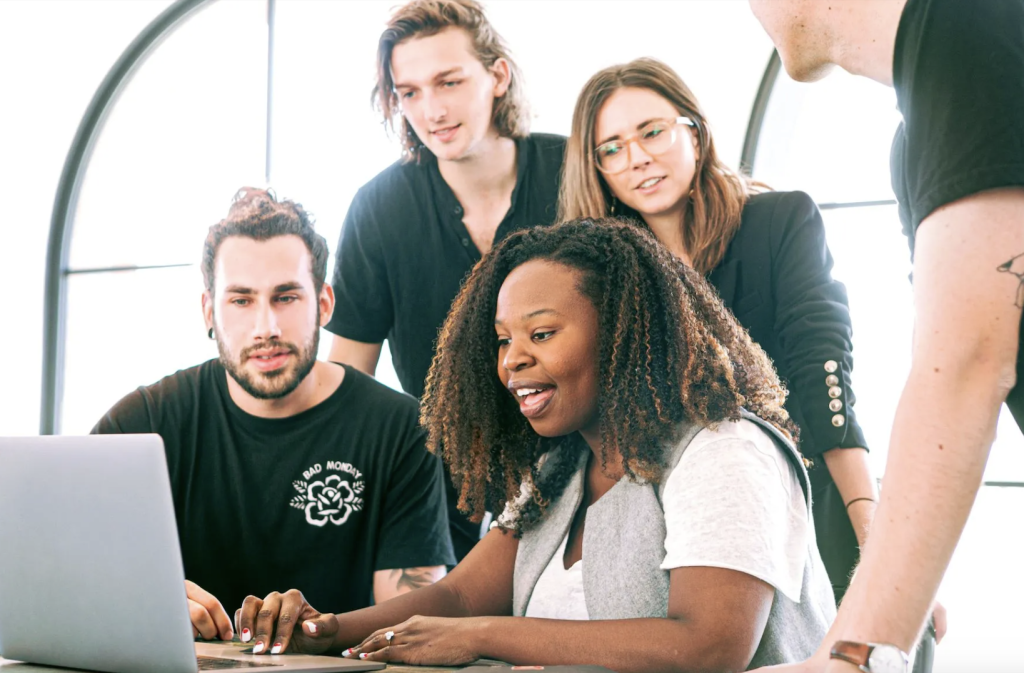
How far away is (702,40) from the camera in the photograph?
6.27 m

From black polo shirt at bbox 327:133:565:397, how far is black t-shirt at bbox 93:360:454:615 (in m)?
0.28

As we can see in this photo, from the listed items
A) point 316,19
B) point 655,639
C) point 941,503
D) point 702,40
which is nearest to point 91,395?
point 316,19

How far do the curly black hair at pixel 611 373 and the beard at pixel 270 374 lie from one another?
1.35 feet

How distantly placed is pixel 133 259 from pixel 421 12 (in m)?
5.17

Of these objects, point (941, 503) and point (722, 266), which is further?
point (722, 266)

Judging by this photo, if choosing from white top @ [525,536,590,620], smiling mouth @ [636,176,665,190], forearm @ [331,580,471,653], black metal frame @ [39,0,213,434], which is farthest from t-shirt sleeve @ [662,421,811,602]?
black metal frame @ [39,0,213,434]

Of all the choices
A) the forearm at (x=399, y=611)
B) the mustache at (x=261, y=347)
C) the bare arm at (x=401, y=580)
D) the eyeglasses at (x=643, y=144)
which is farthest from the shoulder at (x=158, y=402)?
the eyeglasses at (x=643, y=144)

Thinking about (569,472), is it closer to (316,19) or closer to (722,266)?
(722,266)

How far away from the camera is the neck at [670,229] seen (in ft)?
6.83

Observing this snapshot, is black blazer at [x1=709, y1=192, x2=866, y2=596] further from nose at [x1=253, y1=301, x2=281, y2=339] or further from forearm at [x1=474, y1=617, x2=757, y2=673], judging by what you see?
nose at [x1=253, y1=301, x2=281, y2=339]

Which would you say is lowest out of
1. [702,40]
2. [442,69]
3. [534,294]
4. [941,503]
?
[941,503]

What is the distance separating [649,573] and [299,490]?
92 cm

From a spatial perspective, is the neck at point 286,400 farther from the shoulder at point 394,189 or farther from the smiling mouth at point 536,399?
the smiling mouth at point 536,399

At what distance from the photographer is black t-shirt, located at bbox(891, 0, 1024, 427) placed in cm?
82
